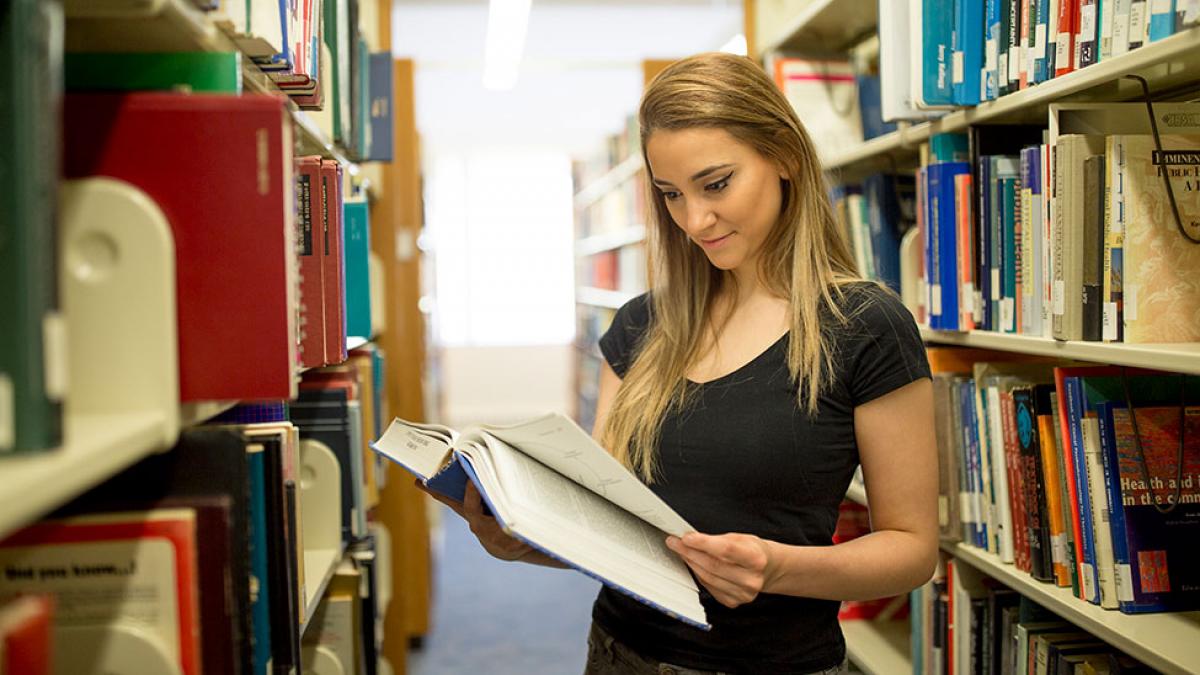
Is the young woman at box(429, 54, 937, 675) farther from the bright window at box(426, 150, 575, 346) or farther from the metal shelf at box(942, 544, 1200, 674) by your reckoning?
the bright window at box(426, 150, 575, 346)

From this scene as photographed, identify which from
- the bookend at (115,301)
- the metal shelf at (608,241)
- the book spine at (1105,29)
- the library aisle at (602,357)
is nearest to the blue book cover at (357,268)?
the library aisle at (602,357)

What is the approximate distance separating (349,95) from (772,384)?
1.17 meters

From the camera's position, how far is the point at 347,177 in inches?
74.6

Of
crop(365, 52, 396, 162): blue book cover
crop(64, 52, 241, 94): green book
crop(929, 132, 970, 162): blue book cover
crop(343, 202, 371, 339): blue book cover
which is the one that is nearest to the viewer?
crop(64, 52, 241, 94): green book

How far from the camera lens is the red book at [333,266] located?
48.5 inches

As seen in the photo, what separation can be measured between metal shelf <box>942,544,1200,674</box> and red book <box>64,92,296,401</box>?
100 centimetres

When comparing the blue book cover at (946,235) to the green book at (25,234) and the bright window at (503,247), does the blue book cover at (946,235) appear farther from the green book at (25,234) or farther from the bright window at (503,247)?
the bright window at (503,247)

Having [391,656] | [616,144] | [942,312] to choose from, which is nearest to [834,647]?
[942,312]

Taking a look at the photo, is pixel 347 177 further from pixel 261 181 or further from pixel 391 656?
pixel 391 656

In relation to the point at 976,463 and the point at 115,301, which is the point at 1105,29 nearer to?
the point at 976,463

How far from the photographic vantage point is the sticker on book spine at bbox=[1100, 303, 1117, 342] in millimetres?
1182

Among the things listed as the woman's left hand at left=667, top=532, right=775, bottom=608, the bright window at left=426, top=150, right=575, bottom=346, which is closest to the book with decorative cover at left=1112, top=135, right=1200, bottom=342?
the woman's left hand at left=667, top=532, right=775, bottom=608

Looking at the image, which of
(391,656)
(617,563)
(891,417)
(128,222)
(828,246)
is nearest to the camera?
(128,222)

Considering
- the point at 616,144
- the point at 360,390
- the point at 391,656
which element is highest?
the point at 616,144
